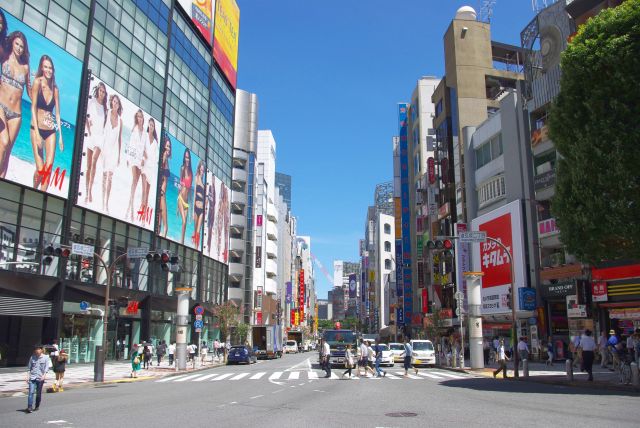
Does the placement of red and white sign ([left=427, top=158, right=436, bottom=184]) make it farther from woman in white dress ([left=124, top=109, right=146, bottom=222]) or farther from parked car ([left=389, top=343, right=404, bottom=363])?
woman in white dress ([left=124, top=109, right=146, bottom=222])

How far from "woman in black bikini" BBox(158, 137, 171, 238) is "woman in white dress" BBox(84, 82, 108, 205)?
1002 centimetres

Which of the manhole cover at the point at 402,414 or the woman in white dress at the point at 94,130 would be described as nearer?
the manhole cover at the point at 402,414

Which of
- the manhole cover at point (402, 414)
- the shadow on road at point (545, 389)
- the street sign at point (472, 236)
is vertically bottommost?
the shadow on road at point (545, 389)

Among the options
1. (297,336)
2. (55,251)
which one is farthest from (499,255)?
(297,336)

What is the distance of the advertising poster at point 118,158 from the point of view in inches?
1484

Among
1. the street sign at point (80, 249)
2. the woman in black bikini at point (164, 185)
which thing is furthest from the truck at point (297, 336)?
the street sign at point (80, 249)

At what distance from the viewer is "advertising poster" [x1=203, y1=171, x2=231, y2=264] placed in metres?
61.2

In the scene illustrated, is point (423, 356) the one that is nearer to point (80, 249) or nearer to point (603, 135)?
point (603, 135)

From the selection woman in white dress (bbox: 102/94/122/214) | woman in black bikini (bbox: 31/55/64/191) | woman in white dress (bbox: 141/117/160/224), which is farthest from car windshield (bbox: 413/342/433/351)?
woman in black bikini (bbox: 31/55/64/191)

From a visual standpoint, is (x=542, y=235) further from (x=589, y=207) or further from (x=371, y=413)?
(x=371, y=413)

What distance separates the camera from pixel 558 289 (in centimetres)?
3625

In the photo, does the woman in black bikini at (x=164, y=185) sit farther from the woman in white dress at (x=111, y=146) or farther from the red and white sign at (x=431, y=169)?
the red and white sign at (x=431, y=169)

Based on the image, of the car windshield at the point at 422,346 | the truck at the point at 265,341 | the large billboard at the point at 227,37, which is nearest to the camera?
the car windshield at the point at 422,346

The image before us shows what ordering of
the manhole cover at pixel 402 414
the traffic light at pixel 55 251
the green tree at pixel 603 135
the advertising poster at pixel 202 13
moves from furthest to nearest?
1. the advertising poster at pixel 202 13
2. the traffic light at pixel 55 251
3. the green tree at pixel 603 135
4. the manhole cover at pixel 402 414
